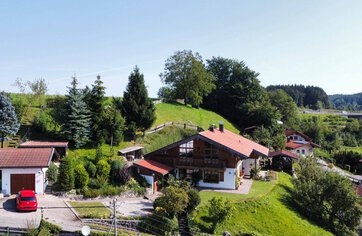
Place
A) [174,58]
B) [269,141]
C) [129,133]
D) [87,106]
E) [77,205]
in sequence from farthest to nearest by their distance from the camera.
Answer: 1. [174,58]
2. [269,141]
3. [129,133]
4. [87,106]
5. [77,205]

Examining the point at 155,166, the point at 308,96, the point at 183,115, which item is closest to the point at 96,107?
the point at 155,166

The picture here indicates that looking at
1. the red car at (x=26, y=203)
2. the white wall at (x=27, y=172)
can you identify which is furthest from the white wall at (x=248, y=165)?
the red car at (x=26, y=203)

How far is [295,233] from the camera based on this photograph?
83.8 ft

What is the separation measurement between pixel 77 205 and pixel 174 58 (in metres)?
49.9

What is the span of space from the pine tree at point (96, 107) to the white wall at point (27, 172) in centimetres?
966

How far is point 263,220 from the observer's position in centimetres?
2630

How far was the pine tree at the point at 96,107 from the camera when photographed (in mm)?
35781

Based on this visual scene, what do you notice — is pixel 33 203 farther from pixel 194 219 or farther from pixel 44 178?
pixel 194 219

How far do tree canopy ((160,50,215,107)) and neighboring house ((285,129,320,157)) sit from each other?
21.8 metres

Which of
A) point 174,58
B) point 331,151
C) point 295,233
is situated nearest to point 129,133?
point 295,233

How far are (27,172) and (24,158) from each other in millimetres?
1302

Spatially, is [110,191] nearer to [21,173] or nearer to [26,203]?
[26,203]

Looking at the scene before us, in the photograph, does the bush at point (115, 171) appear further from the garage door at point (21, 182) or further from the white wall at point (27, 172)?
the garage door at point (21, 182)

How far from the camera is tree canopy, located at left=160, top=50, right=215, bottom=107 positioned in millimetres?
69250
